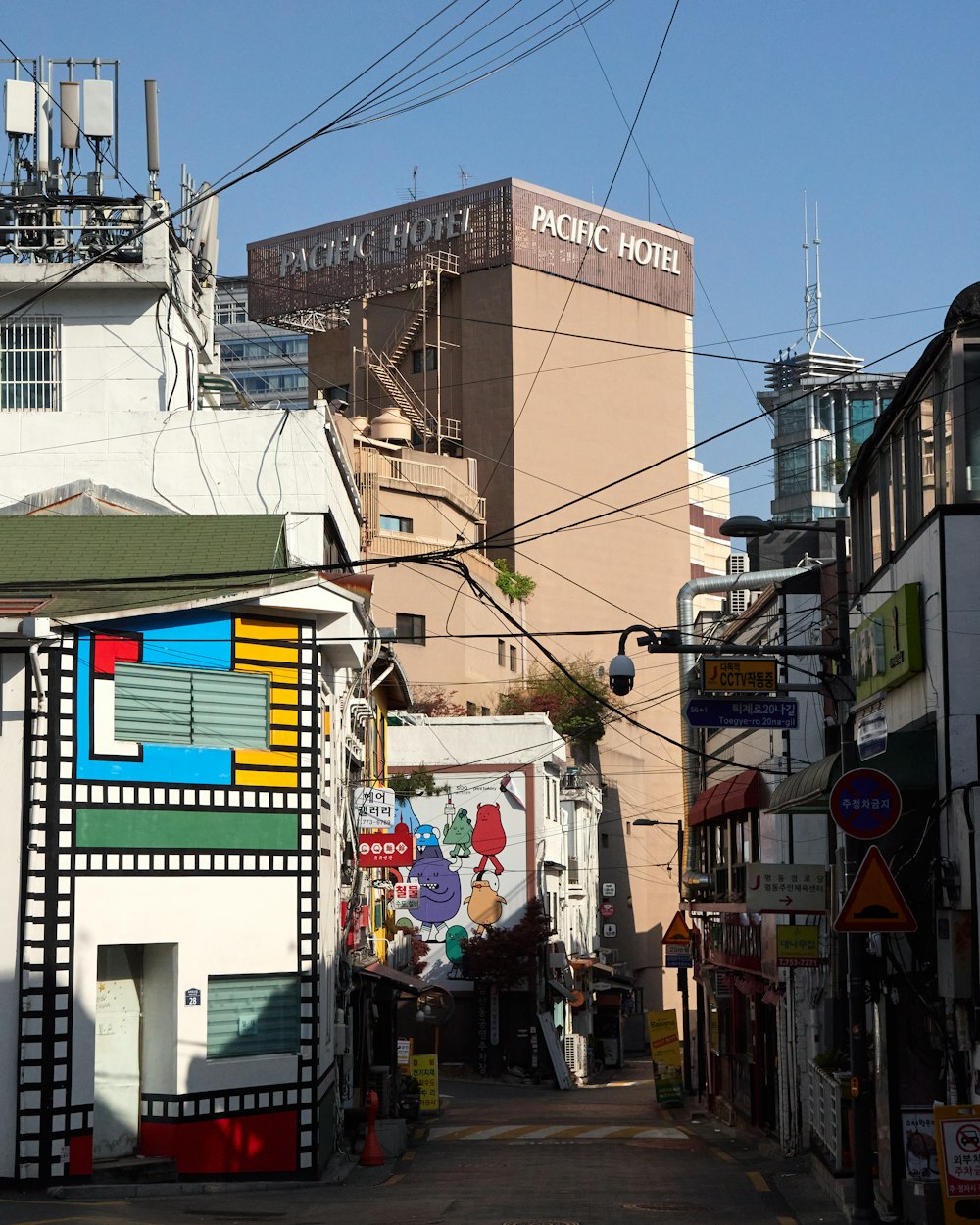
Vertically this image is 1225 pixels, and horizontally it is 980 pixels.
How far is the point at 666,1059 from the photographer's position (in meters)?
40.6

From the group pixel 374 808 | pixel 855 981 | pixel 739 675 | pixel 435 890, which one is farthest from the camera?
pixel 435 890

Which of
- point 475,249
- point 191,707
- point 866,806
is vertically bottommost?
point 866,806

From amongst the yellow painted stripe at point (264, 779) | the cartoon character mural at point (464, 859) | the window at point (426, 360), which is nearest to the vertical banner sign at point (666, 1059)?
the cartoon character mural at point (464, 859)

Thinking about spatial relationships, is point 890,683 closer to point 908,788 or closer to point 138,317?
point 908,788

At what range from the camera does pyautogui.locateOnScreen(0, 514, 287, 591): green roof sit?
75.0ft

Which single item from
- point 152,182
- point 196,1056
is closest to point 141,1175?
point 196,1056

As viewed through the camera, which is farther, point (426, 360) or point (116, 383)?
point (426, 360)

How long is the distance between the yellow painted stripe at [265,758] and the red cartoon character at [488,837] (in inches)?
1195

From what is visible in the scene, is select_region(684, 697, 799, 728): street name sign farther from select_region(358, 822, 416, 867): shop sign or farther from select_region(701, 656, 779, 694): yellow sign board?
select_region(358, 822, 416, 867): shop sign

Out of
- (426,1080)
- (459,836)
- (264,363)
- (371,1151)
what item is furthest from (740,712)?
(264,363)

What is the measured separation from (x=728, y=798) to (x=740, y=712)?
1652cm

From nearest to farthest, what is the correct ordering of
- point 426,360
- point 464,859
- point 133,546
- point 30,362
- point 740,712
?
1. point 740,712
2. point 133,546
3. point 30,362
4. point 464,859
5. point 426,360

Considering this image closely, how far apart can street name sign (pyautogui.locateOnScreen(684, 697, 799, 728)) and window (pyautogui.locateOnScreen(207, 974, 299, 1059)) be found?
Answer: 7.38 m

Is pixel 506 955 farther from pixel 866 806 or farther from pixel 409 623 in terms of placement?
pixel 866 806
